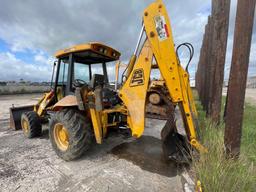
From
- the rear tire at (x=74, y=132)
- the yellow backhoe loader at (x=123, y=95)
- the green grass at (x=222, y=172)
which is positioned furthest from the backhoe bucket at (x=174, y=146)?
the rear tire at (x=74, y=132)

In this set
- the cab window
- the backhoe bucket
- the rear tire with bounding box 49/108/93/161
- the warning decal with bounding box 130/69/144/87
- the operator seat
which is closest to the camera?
the warning decal with bounding box 130/69/144/87

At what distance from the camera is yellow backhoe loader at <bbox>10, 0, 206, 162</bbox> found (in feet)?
8.04

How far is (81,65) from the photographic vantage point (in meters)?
4.17

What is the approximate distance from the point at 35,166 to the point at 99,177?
125 centimetres

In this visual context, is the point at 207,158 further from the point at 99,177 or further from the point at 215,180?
the point at 99,177

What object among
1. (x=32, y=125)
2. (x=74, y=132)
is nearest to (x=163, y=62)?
(x=74, y=132)

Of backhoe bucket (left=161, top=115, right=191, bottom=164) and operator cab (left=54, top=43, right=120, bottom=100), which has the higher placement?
operator cab (left=54, top=43, right=120, bottom=100)

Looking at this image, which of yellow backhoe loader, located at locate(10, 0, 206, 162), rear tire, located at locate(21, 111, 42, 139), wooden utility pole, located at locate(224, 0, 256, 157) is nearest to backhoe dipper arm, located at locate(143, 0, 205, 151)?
yellow backhoe loader, located at locate(10, 0, 206, 162)

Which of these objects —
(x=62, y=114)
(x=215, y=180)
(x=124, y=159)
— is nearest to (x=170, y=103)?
(x=215, y=180)

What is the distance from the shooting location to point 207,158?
2152mm

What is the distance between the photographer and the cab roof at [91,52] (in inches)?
129

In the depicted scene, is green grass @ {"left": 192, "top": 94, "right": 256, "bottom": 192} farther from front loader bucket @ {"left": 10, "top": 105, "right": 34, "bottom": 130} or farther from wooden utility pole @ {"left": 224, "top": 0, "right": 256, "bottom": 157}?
front loader bucket @ {"left": 10, "top": 105, "right": 34, "bottom": 130}

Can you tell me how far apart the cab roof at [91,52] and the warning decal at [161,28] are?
132 cm

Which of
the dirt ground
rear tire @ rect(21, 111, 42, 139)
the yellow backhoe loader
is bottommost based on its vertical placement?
the dirt ground
